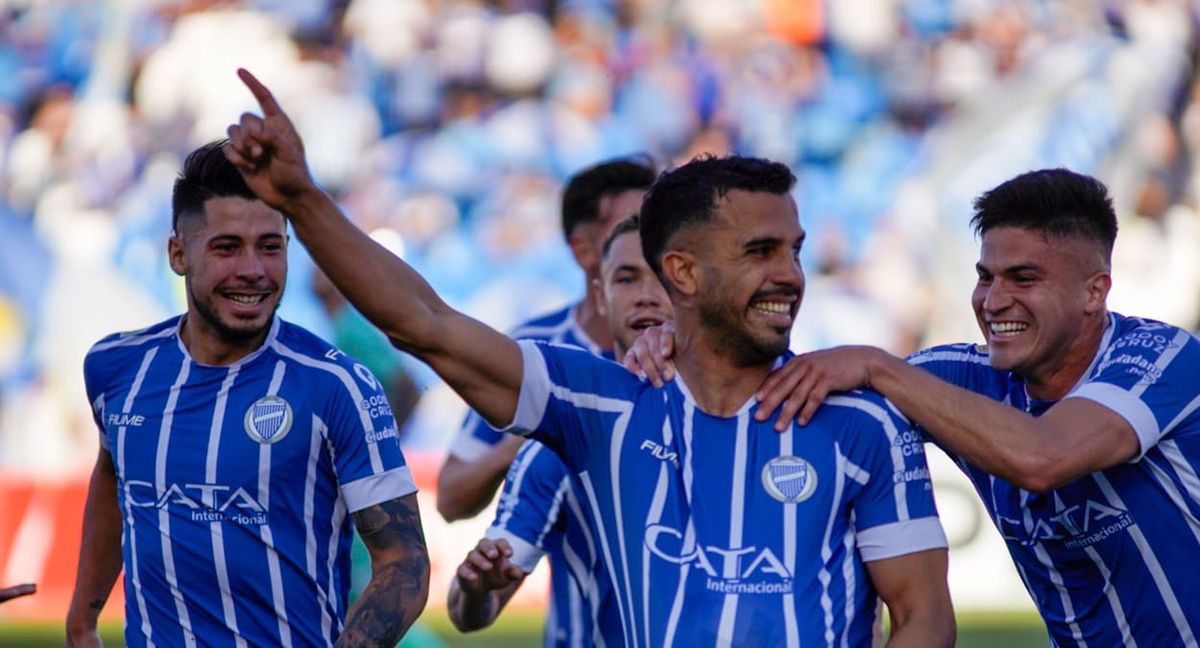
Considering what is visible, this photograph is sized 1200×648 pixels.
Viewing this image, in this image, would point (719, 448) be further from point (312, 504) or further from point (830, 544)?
point (312, 504)

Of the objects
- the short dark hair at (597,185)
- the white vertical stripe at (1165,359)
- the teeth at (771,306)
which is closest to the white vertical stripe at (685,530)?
the teeth at (771,306)

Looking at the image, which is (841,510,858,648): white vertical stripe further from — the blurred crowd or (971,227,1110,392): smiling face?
the blurred crowd

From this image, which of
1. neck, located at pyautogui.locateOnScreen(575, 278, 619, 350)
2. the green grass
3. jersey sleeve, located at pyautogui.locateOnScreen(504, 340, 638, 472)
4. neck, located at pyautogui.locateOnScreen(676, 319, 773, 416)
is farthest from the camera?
the green grass

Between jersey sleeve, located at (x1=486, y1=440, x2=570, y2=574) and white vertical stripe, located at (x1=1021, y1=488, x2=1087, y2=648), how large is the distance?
1352 millimetres

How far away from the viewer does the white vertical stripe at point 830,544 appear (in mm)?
3500

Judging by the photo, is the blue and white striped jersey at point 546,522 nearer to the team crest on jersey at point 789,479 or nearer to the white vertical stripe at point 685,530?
the white vertical stripe at point 685,530

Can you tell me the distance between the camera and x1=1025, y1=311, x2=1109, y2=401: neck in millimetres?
4172

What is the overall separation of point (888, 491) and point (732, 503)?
1.12ft

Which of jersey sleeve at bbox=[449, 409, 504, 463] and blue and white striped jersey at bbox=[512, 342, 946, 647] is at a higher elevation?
jersey sleeve at bbox=[449, 409, 504, 463]

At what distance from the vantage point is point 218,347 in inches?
169

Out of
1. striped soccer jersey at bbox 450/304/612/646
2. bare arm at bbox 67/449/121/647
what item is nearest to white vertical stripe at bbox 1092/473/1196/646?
striped soccer jersey at bbox 450/304/612/646

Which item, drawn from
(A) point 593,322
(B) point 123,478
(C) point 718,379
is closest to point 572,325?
(A) point 593,322

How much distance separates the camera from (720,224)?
12.2 feet

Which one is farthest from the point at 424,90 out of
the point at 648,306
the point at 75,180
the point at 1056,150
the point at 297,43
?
the point at 648,306
